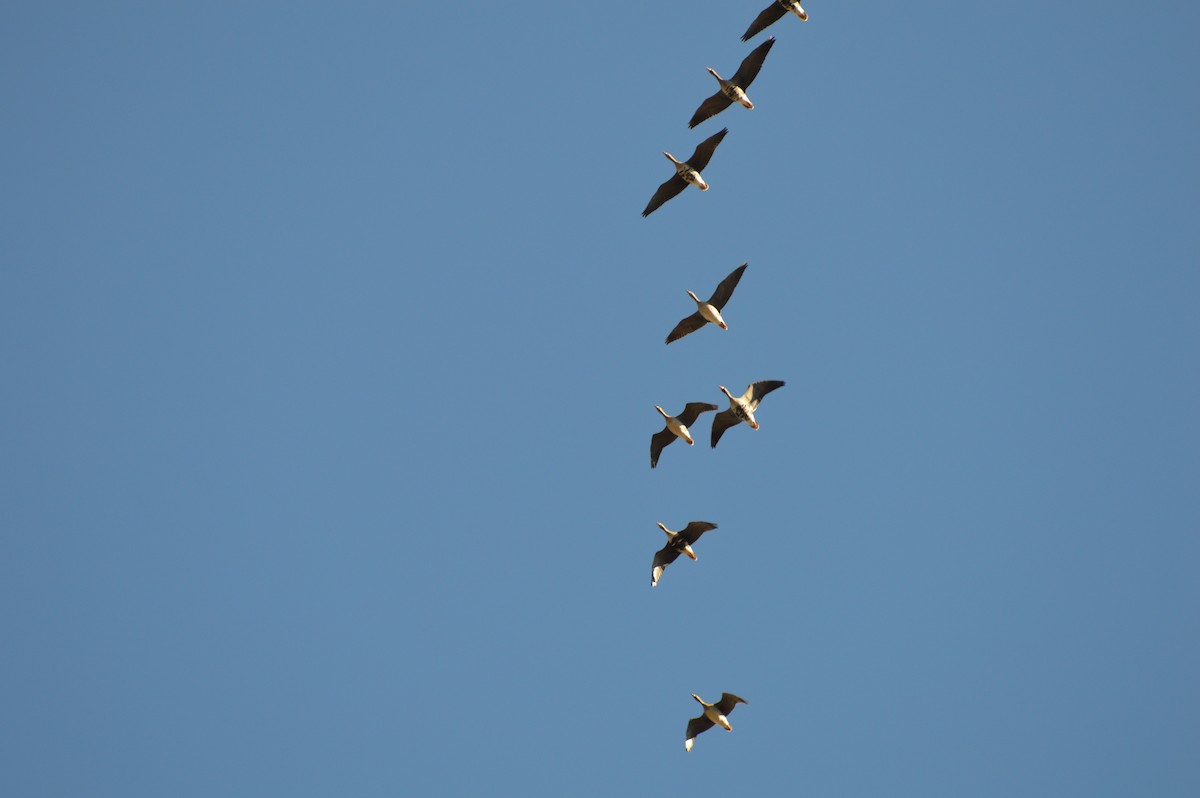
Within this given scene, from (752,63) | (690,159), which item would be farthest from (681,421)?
(752,63)

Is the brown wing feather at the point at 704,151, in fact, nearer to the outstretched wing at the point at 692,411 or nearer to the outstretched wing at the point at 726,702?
the outstretched wing at the point at 692,411

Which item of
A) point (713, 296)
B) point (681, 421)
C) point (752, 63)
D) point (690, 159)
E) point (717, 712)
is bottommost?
point (717, 712)

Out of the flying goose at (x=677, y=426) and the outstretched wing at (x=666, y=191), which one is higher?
the outstretched wing at (x=666, y=191)

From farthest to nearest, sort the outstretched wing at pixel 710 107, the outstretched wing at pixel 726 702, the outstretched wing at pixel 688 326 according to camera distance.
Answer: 1. the outstretched wing at pixel 688 326
2. the outstretched wing at pixel 710 107
3. the outstretched wing at pixel 726 702

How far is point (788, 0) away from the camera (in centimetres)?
3828

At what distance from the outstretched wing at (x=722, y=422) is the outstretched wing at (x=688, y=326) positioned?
3081mm

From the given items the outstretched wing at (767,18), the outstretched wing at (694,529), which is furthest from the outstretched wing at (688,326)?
the outstretched wing at (767,18)

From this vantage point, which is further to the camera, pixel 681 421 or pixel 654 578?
pixel 681 421

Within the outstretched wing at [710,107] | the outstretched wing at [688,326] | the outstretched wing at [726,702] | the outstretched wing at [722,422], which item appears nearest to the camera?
the outstretched wing at [726,702]

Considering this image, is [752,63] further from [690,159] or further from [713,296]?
[713,296]

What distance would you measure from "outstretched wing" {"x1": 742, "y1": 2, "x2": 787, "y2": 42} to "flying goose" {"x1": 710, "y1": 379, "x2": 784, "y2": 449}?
37.4ft

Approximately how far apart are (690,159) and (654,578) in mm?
13749

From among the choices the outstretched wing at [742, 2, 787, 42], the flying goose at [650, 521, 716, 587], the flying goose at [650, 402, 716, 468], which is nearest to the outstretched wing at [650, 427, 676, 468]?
the flying goose at [650, 402, 716, 468]

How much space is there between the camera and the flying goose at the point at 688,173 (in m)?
38.3
